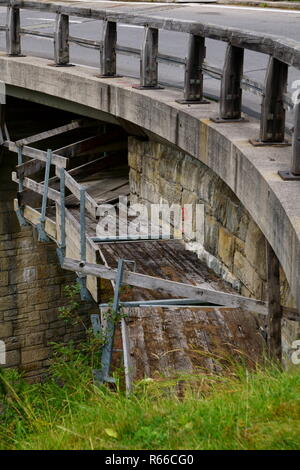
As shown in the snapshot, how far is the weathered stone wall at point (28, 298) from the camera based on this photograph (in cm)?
1543

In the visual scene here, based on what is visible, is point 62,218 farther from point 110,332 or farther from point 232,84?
point 232,84

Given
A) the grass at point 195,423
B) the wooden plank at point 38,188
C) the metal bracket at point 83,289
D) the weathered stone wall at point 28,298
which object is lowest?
the weathered stone wall at point 28,298

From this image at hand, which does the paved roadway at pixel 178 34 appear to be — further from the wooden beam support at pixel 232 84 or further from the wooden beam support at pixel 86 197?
the wooden beam support at pixel 86 197

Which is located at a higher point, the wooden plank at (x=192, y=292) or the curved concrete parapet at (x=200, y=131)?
the curved concrete parapet at (x=200, y=131)

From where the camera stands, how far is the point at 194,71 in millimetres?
8625

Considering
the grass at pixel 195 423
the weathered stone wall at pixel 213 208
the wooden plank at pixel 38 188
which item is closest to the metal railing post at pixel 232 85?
the weathered stone wall at pixel 213 208

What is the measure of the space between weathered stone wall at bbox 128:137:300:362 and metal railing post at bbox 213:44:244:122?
0.66 m

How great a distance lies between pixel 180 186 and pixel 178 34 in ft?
18.7

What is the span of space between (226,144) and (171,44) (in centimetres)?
619

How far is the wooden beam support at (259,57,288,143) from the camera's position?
6695mm

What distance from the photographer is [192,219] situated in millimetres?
9188

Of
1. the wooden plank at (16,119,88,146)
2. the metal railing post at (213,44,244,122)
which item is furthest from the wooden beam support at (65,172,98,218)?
the metal railing post at (213,44,244,122)
